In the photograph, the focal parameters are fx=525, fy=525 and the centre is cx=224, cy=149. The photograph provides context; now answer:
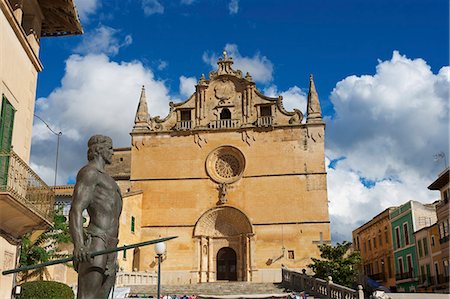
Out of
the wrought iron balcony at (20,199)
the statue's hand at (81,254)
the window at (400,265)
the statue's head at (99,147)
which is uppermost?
the window at (400,265)

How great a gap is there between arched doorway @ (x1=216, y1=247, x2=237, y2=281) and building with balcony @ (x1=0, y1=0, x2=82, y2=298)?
22.1 m

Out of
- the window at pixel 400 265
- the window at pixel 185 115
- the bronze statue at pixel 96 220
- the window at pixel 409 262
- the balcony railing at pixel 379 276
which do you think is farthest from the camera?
the balcony railing at pixel 379 276

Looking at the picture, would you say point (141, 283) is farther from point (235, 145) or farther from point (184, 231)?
point (235, 145)

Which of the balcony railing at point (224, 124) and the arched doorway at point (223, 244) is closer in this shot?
the arched doorway at point (223, 244)

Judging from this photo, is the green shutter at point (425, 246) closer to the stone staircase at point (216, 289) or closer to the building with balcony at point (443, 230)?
the building with balcony at point (443, 230)

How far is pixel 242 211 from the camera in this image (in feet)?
106

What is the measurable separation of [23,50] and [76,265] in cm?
816

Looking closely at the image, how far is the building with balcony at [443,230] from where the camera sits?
3262cm

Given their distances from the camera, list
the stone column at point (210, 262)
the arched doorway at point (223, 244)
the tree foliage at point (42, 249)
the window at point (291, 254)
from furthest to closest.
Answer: the stone column at point (210, 262) → the arched doorway at point (223, 244) → the window at point (291, 254) → the tree foliage at point (42, 249)

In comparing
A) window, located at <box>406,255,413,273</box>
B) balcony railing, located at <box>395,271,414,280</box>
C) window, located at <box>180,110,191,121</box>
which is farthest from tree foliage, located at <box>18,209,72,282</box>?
window, located at <box>406,255,413,273</box>

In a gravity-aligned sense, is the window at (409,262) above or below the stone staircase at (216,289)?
above

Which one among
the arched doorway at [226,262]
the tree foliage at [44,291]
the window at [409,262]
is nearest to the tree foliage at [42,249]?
the tree foliage at [44,291]

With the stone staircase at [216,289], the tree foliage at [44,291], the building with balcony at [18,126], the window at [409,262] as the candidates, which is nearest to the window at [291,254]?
the stone staircase at [216,289]

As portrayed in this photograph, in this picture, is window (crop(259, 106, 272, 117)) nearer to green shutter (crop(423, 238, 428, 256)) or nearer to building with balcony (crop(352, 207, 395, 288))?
green shutter (crop(423, 238, 428, 256))
